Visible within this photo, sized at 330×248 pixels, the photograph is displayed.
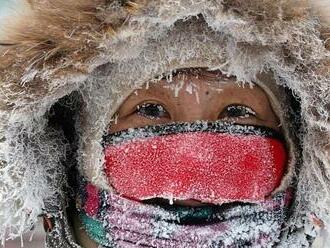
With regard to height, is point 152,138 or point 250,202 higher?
point 152,138

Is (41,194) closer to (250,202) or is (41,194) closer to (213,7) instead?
(250,202)

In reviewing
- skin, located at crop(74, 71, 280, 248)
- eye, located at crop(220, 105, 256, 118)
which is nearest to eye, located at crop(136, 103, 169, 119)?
skin, located at crop(74, 71, 280, 248)

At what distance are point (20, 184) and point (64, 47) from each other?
0.40 metres

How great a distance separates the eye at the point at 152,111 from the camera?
1.71m

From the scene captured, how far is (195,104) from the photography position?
5.52ft

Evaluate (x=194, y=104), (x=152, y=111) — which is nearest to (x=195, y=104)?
(x=194, y=104)

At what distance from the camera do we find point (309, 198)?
175 centimetres

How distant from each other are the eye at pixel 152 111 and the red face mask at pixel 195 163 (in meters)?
0.06

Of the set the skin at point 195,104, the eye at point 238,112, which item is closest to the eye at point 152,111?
the skin at point 195,104

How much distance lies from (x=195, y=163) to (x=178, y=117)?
0.15 m

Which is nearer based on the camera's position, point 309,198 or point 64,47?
point 64,47

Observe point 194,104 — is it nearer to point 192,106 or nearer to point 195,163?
point 192,106

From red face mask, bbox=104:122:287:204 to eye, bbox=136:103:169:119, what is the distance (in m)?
0.06

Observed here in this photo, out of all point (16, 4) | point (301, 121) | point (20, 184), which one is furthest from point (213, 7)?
point (20, 184)
